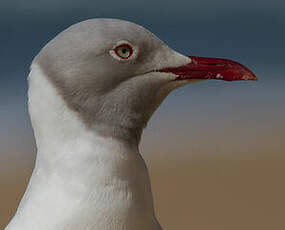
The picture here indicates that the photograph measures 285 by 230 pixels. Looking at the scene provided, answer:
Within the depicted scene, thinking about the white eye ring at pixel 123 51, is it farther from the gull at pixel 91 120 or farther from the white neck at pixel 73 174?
the white neck at pixel 73 174

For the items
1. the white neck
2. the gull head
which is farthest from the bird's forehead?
the white neck

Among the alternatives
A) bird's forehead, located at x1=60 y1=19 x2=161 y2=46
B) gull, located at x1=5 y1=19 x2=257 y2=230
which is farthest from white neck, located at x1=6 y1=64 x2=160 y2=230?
bird's forehead, located at x1=60 y1=19 x2=161 y2=46

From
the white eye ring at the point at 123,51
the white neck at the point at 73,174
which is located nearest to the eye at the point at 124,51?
the white eye ring at the point at 123,51

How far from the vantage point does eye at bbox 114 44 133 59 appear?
4.42 feet

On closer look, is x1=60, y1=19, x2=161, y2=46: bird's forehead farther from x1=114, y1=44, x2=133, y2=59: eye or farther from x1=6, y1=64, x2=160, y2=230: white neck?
x1=6, y1=64, x2=160, y2=230: white neck

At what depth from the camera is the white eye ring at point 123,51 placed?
134 cm

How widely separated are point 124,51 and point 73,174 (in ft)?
1.01

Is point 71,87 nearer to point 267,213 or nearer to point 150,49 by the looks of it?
point 150,49

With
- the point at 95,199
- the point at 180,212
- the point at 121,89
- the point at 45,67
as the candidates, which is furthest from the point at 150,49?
the point at 180,212

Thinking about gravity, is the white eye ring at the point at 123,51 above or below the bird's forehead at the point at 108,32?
below

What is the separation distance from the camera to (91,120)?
1331 millimetres

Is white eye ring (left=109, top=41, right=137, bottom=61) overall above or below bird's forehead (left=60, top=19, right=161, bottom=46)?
below

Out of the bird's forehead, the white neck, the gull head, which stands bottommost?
the white neck

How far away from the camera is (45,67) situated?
1.33 metres
